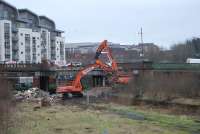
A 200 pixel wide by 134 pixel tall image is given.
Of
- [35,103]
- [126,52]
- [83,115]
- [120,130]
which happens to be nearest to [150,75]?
[35,103]

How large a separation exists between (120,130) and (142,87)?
40109 millimetres

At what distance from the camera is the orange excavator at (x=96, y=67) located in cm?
7212

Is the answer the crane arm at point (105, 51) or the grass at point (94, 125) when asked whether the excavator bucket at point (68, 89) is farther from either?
the grass at point (94, 125)

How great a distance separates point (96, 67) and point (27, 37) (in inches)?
2888

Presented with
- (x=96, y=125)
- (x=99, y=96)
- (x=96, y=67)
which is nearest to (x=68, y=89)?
(x=96, y=67)

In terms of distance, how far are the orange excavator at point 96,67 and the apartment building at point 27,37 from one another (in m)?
49.3

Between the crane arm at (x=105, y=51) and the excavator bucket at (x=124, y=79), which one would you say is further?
the excavator bucket at (x=124, y=79)

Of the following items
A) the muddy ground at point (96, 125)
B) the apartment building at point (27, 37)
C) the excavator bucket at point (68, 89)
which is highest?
the apartment building at point (27, 37)

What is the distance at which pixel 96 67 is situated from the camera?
253 ft

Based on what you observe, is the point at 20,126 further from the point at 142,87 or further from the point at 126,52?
the point at 126,52

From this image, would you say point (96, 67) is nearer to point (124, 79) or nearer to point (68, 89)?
point (124, 79)

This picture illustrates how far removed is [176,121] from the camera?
43.4 m

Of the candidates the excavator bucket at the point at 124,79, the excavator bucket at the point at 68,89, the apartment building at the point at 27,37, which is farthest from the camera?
the apartment building at the point at 27,37

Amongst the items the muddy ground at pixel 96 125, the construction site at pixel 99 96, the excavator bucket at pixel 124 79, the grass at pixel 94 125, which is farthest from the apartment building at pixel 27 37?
the grass at pixel 94 125
